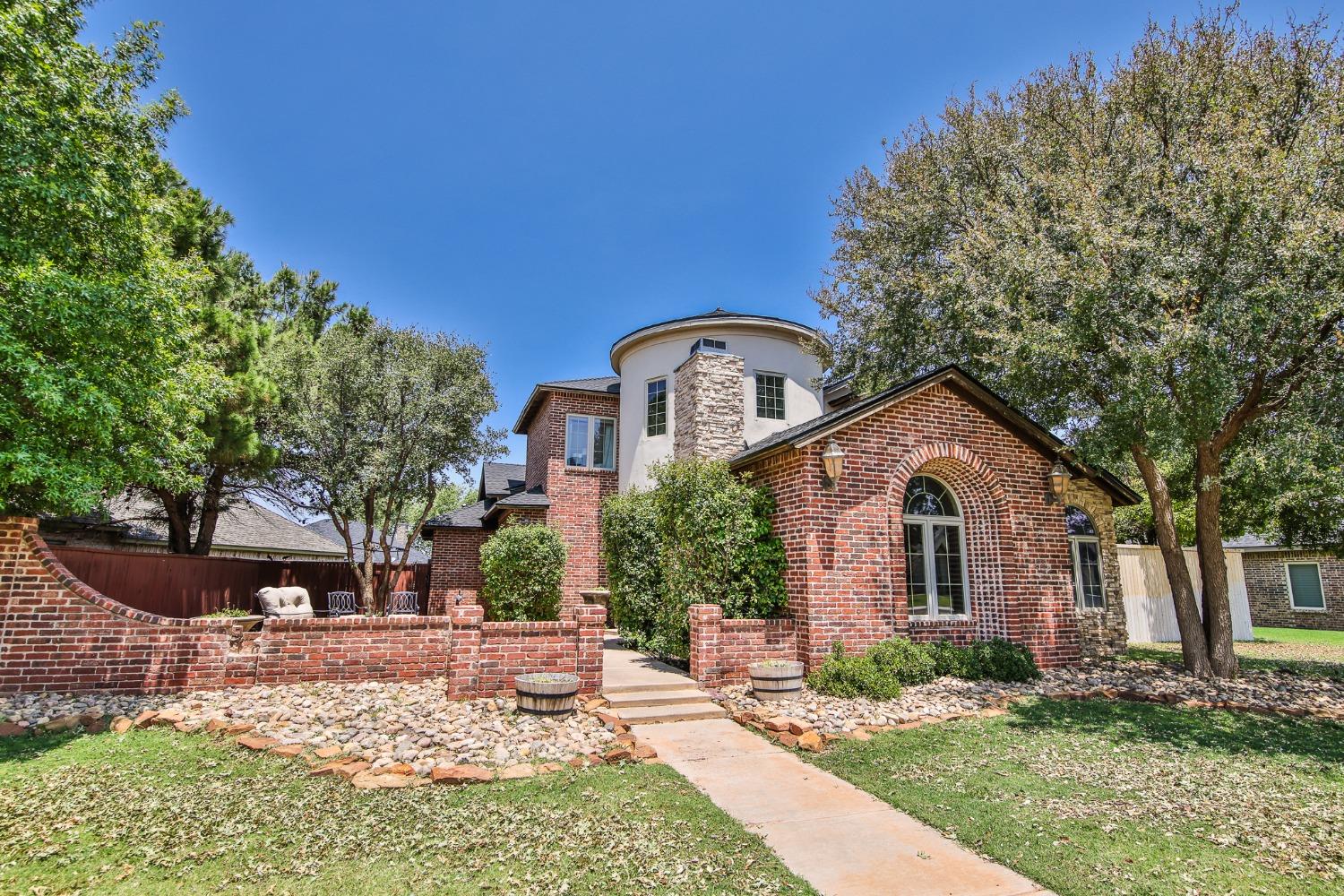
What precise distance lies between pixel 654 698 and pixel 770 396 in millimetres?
11077

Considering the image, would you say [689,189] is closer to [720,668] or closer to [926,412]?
[926,412]

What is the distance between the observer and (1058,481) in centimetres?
1079

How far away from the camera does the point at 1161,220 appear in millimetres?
10086

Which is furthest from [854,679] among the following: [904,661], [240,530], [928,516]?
[240,530]

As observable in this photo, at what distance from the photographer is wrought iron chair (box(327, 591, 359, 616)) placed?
60.6 ft

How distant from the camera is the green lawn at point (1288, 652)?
12.2 meters

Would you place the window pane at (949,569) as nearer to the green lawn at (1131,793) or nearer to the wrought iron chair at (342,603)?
the green lawn at (1131,793)

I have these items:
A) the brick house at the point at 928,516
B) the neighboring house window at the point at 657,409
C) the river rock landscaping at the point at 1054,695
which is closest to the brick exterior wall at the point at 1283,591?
the river rock landscaping at the point at 1054,695

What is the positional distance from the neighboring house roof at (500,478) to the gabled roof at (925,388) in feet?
40.6

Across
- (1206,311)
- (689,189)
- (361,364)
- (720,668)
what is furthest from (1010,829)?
(361,364)

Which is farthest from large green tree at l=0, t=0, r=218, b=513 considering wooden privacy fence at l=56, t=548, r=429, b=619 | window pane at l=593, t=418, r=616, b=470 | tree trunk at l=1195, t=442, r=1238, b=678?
tree trunk at l=1195, t=442, r=1238, b=678

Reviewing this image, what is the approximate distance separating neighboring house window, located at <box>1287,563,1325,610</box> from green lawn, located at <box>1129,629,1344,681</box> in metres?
2.96

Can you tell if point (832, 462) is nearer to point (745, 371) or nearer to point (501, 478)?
point (745, 371)

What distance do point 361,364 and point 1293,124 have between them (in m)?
19.6
